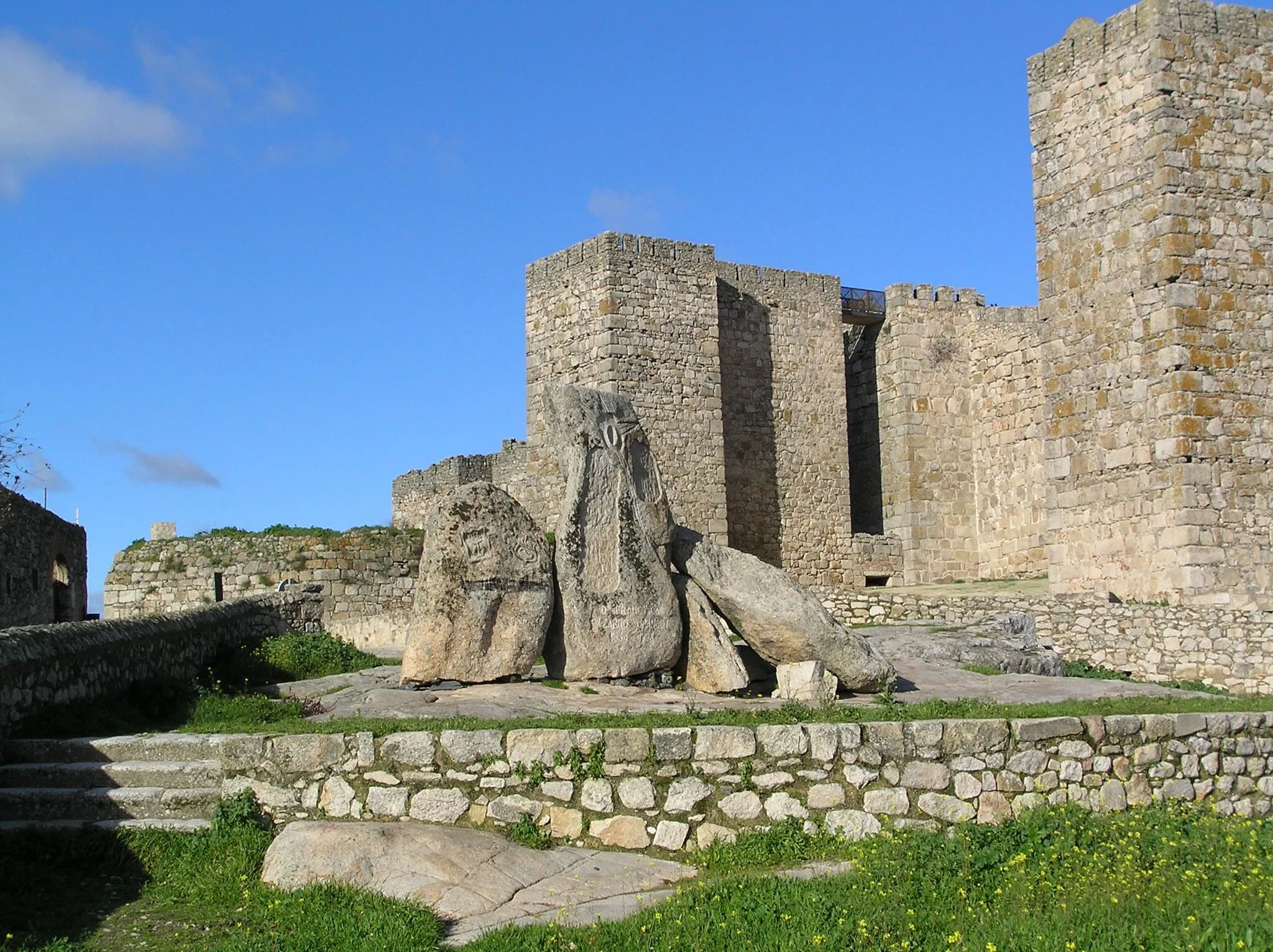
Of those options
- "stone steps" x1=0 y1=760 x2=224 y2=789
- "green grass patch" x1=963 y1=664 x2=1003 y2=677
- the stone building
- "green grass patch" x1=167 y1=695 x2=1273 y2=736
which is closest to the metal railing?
the stone building

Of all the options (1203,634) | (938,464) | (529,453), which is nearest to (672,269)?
(529,453)

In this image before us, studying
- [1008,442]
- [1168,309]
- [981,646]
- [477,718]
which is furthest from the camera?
[1008,442]

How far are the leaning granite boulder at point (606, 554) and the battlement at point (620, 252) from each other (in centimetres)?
1267

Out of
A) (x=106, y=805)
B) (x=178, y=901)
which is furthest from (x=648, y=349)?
(x=178, y=901)

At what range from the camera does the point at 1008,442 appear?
1059 inches

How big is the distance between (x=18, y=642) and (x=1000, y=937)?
674 centimetres

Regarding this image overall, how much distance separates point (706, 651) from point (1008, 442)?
54.1ft

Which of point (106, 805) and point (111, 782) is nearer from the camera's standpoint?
point (106, 805)

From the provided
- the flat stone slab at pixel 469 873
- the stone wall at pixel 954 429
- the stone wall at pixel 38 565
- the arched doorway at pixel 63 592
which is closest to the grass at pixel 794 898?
the flat stone slab at pixel 469 873

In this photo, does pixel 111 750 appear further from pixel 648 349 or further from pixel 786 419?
pixel 786 419

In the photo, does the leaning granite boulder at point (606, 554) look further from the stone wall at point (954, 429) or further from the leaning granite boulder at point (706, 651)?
the stone wall at point (954, 429)

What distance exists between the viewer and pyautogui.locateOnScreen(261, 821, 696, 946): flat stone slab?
6.98 m

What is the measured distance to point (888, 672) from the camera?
461 inches

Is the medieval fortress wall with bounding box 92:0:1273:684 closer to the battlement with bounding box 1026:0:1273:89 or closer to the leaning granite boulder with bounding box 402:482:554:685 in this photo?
the battlement with bounding box 1026:0:1273:89
